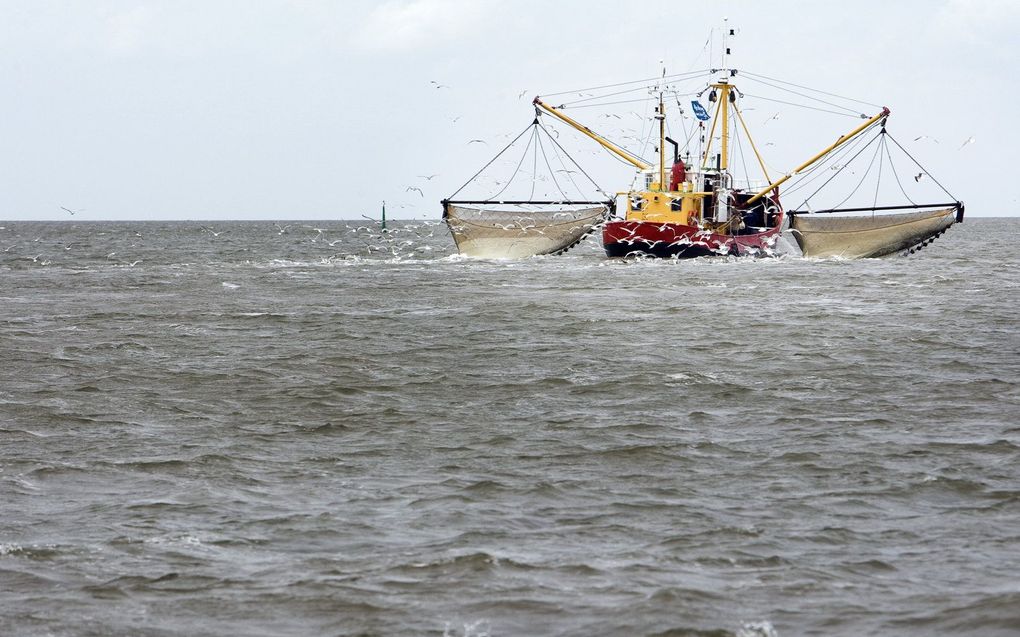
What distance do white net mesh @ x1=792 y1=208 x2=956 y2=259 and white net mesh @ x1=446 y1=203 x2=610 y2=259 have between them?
484 inches

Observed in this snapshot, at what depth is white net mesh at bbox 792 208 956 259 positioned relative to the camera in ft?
206

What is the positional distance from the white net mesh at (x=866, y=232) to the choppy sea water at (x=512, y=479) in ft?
108

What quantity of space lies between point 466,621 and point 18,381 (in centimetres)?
1526

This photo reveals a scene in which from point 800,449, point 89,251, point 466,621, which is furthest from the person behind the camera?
point 89,251

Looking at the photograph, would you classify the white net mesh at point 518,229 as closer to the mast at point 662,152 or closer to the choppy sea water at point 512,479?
the mast at point 662,152

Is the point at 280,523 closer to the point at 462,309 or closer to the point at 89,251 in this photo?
the point at 462,309

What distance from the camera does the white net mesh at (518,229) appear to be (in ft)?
214

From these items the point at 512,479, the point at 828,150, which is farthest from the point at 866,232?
the point at 512,479

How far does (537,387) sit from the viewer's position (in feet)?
67.8

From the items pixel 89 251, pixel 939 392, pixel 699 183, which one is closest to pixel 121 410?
pixel 939 392

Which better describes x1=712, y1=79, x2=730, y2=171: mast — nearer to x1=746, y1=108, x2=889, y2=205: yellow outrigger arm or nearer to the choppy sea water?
x1=746, y1=108, x2=889, y2=205: yellow outrigger arm

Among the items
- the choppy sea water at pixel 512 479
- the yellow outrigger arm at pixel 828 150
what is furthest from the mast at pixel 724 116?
the choppy sea water at pixel 512 479

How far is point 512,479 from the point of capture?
44.5 ft

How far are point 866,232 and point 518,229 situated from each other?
19.1 meters
